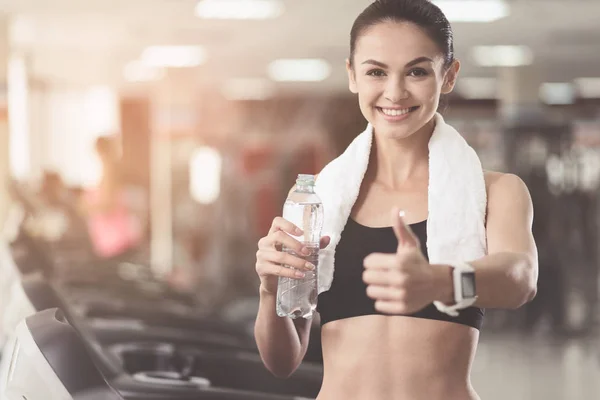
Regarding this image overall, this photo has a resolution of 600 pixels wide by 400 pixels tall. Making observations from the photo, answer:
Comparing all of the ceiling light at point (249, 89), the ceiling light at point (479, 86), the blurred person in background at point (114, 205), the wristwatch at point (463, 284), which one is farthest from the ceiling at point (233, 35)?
the wristwatch at point (463, 284)

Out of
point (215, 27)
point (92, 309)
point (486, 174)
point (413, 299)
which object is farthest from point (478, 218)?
point (215, 27)

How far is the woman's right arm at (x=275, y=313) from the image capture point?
1.21 metres

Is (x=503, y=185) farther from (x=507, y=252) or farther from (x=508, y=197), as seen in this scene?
(x=507, y=252)

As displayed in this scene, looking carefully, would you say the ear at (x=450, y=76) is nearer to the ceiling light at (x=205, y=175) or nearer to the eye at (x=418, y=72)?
the eye at (x=418, y=72)

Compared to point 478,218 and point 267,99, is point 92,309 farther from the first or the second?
point 267,99

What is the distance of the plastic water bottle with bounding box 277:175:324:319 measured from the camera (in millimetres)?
1305

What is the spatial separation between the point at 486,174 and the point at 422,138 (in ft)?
0.36

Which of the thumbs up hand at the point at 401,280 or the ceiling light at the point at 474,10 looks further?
the ceiling light at the point at 474,10

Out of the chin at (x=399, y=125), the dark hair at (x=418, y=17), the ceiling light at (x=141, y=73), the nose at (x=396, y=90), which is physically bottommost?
the chin at (x=399, y=125)

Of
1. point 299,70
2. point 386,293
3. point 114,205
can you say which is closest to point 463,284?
point 386,293

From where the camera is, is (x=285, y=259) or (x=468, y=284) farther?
(x=285, y=259)

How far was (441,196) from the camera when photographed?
1281mm

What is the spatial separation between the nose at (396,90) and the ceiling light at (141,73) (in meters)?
8.74

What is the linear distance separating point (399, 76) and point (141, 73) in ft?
29.4
